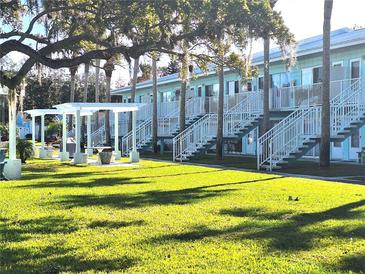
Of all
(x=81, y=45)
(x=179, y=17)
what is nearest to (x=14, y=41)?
(x=81, y=45)

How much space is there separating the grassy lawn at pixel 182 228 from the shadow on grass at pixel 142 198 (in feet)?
0.07

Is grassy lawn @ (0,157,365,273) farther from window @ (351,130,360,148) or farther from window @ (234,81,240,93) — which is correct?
window @ (234,81,240,93)

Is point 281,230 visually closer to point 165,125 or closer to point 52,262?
point 52,262

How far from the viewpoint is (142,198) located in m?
11.0

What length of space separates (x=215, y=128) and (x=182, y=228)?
18.7 m

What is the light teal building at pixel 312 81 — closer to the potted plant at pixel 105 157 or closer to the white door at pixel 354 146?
the white door at pixel 354 146

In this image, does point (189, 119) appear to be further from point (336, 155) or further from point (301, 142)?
point (301, 142)

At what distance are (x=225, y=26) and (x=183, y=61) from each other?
3753mm

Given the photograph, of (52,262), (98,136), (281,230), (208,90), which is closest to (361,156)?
(208,90)

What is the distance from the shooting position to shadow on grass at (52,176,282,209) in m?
10.2

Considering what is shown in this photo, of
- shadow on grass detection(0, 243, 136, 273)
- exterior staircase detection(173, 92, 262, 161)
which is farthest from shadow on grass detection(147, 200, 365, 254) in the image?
exterior staircase detection(173, 92, 262, 161)

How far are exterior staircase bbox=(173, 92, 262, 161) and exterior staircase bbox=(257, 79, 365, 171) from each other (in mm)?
4311

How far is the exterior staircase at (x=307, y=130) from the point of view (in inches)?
742

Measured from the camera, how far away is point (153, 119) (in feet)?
102
